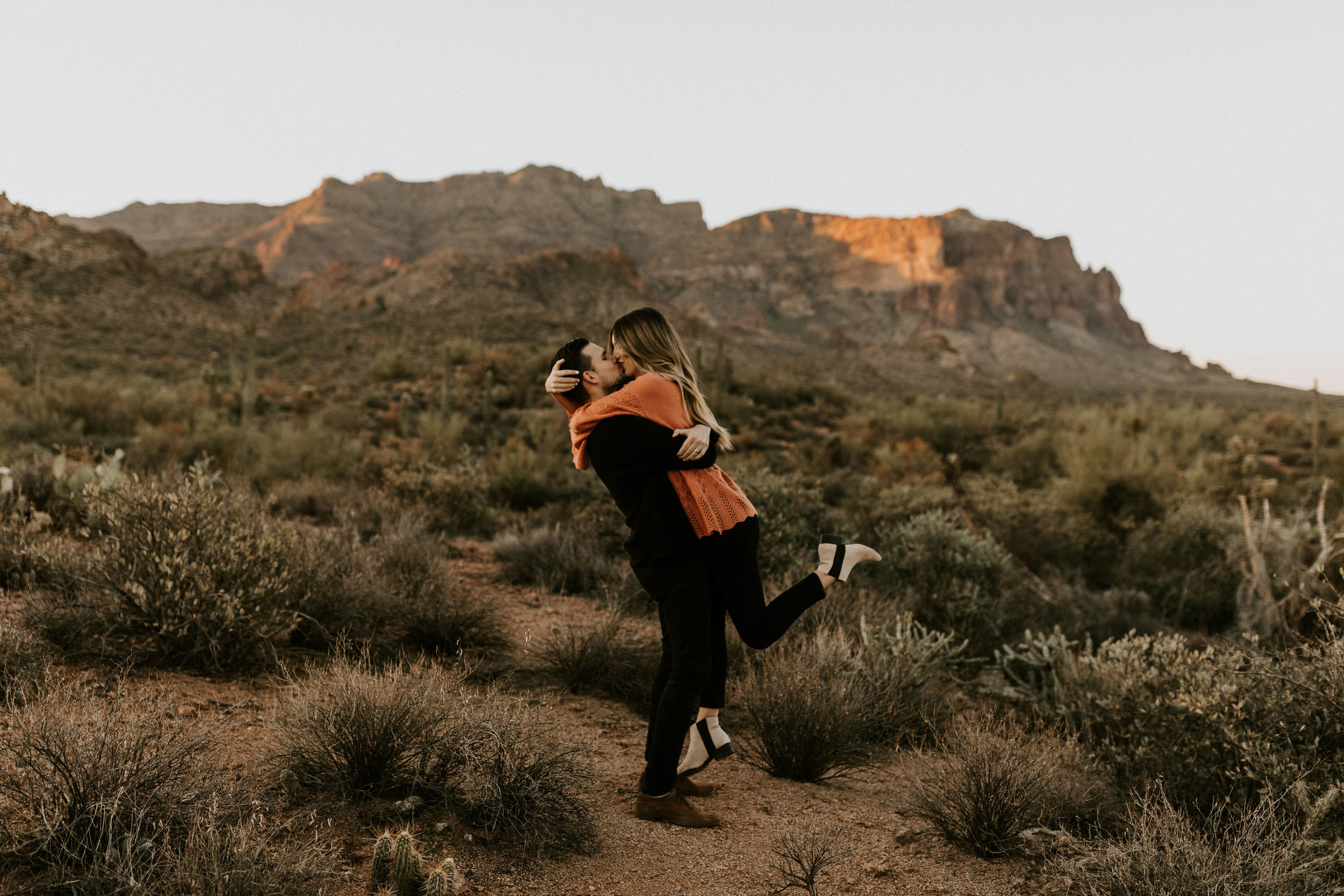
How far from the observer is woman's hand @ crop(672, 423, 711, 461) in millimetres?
3016

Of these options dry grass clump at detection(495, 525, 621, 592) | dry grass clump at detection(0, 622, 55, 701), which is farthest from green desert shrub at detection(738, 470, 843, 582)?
dry grass clump at detection(0, 622, 55, 701)

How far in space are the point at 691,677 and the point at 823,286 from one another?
160443mm

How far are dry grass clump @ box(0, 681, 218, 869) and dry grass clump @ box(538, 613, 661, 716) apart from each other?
2.33m

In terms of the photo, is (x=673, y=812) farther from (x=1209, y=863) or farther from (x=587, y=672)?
(x=1209, y=863)

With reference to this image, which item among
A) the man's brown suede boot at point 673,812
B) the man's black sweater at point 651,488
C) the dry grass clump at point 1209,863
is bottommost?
the man's brown suede boot at point 673,812

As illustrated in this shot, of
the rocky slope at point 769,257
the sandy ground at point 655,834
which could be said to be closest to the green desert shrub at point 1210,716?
the sandy ground at point 655,834

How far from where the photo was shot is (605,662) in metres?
4.89

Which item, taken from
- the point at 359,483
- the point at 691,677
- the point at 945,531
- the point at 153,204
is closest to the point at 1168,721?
the point at 691,677

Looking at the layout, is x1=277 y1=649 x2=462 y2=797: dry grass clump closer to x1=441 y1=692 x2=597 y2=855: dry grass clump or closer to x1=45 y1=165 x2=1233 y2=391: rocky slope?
x1=441 y1=692 x2=597 y2=855: dry grass clump

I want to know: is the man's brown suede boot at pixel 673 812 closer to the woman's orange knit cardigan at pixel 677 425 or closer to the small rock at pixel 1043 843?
the woman's orange knit cardigan at pixel 677 425

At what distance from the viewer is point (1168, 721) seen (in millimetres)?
3951

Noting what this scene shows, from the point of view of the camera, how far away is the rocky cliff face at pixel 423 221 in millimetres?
134875

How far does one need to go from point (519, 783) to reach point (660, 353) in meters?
1.81

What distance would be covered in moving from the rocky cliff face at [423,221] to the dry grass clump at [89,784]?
408 feet
